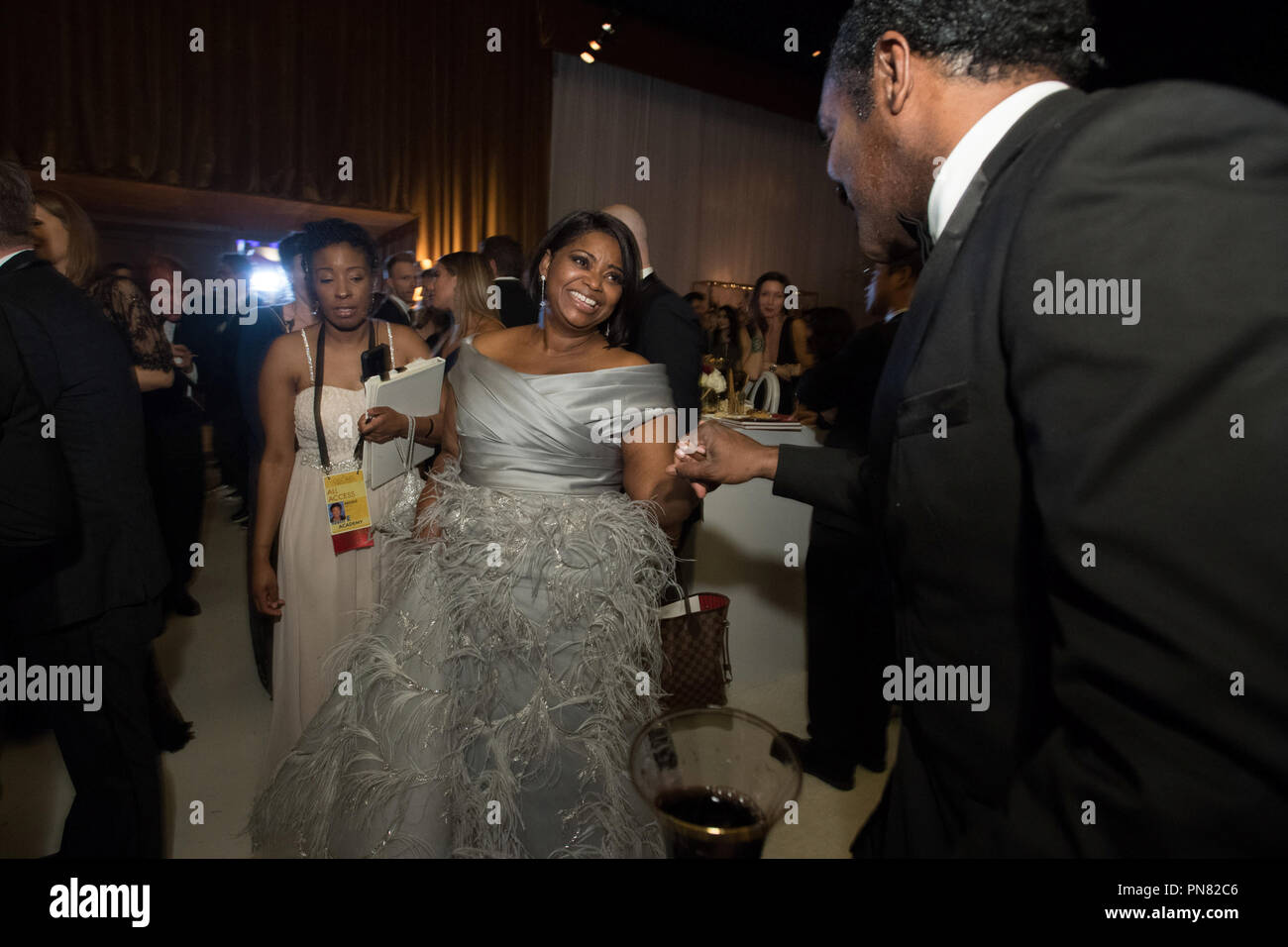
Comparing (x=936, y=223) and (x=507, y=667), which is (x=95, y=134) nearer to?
(x=507, y=667)

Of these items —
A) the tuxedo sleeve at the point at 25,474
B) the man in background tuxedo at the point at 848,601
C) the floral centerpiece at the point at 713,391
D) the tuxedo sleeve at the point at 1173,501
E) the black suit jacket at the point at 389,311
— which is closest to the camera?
the tuxedo sleeve at the point at 1173,501

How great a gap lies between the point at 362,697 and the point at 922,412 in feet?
5.07

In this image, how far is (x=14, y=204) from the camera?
4.84ft

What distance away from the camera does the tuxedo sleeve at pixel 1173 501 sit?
437 mm

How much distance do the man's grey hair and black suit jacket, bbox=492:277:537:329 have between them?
1567 millimetres

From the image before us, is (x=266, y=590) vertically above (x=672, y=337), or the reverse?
(x=672, y=337)

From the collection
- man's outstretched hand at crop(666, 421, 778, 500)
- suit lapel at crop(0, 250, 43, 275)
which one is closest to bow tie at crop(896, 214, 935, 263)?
man's outstretched hand at crop(666, 421, 778, 500)

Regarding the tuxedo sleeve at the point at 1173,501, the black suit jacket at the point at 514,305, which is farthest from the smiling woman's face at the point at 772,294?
the tuxedo sleeve at the point at 1173,501

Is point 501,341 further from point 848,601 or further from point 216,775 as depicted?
point 216,775

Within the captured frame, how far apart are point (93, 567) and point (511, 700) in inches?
37.1

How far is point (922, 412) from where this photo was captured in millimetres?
664

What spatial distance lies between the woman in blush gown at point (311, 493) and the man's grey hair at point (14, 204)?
82 cm

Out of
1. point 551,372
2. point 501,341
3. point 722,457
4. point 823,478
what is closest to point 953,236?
point 823,478

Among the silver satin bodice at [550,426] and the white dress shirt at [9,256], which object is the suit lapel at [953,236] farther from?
the white dress shirt at [9,256]
